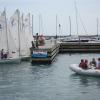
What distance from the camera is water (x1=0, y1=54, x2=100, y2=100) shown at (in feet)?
92.0

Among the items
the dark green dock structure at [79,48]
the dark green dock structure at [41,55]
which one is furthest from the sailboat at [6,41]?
the dark green dock structure at [79,48]

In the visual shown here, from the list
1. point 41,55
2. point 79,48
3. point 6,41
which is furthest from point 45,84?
point 79,48

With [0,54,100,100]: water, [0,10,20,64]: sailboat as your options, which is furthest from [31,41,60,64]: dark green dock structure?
[0,54,100,100]: water

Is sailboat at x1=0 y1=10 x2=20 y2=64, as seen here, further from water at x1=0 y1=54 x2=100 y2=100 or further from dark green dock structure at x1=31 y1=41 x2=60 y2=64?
water at x1=0 y1=54 x2=100 y2=100

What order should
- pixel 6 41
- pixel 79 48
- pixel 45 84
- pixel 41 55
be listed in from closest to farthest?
pixel 45 84
pixel 41 55
pixel 6 41
pixel 79 48

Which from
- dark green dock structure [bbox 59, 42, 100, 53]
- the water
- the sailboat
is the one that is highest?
the sailboat

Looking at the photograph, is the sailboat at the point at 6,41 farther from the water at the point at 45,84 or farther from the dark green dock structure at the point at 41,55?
the water at the point at 45,84

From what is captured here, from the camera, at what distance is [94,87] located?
3134 cm

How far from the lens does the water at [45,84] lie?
28052 mm

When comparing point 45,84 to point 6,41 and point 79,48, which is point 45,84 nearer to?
point 6,41

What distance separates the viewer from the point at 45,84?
3325 centimetres

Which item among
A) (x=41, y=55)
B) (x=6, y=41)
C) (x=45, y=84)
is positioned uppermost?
(x=6, y=41)

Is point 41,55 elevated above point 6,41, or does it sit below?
below

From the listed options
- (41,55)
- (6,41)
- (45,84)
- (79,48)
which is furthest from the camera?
(79,48)
